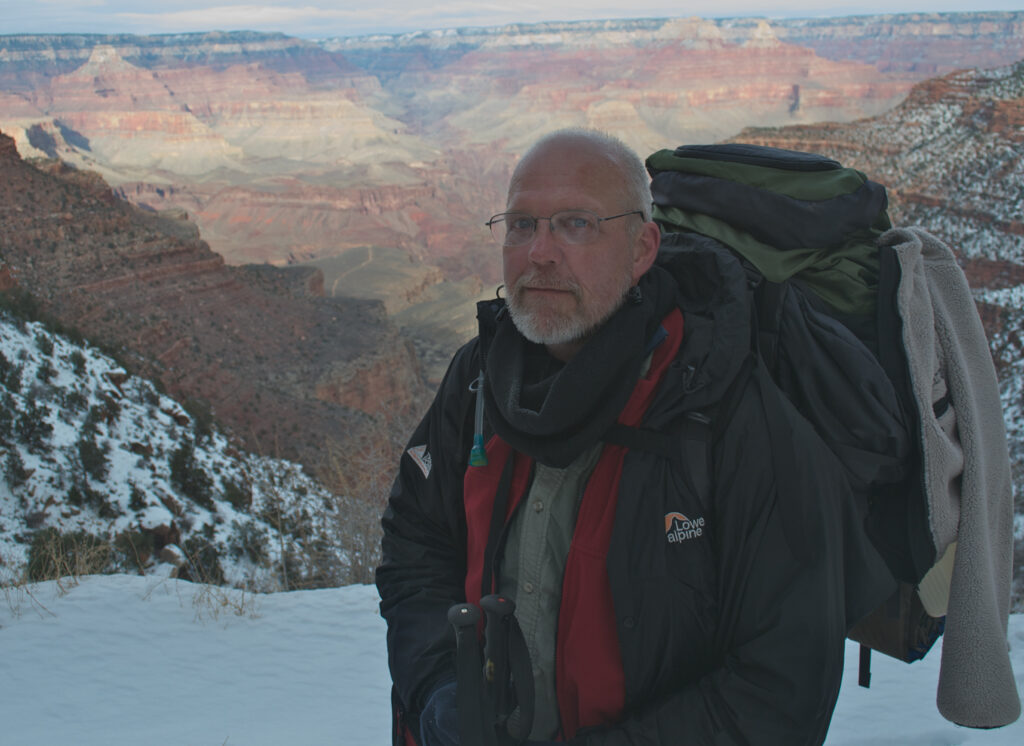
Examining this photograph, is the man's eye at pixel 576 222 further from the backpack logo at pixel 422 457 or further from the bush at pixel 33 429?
the bush at pixel 33 429

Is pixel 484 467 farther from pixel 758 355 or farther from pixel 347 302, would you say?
pixel 347 302

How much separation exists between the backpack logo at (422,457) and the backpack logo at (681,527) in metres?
0.69

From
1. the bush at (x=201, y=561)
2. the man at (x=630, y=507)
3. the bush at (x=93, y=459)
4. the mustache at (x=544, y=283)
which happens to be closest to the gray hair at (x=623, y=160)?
the man at (x=630, y=507)

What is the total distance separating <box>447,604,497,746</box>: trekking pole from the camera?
4.94ft

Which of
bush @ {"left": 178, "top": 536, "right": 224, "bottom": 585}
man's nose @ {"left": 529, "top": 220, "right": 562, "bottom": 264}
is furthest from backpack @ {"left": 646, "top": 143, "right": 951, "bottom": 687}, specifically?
bush @ {"left": 178, "top": 536, "right": 224, "bottom": 585}

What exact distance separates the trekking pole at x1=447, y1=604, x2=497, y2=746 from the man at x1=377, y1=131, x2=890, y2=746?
0.11 meters

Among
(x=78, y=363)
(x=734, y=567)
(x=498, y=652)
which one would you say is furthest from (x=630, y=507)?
(x=78, y=363)

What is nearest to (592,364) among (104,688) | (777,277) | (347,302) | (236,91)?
(777,277)

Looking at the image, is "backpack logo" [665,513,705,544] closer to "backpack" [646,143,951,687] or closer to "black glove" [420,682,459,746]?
"backpack" [646,143,951,687]

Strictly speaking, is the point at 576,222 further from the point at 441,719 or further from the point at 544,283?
the point at 441,719

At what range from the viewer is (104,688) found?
378 centimetres

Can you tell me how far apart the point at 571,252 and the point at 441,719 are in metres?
1.03

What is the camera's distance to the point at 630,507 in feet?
4.83

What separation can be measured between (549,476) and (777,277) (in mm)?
645
